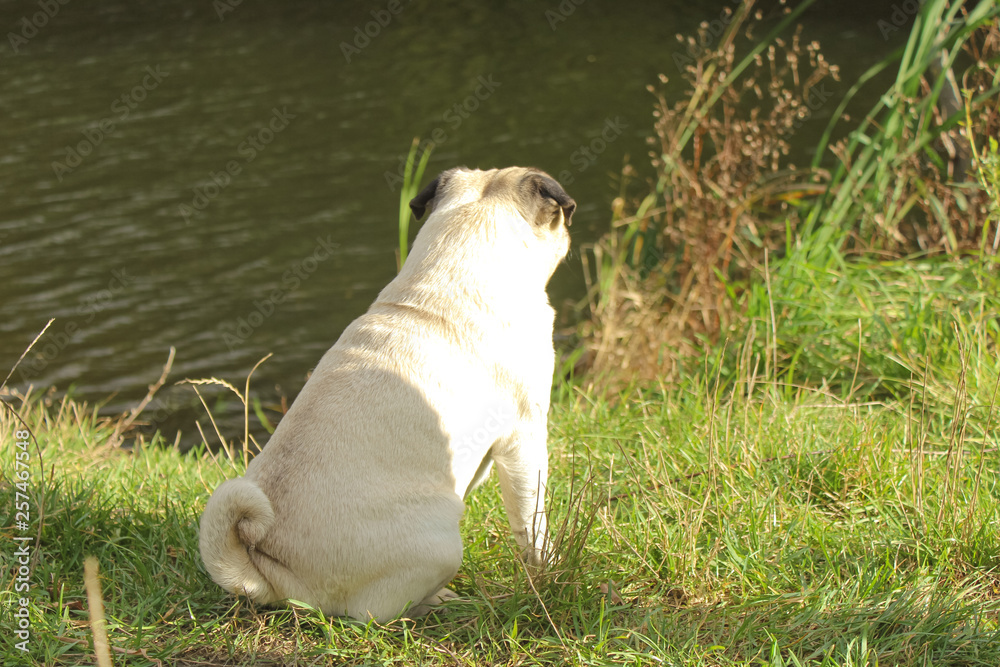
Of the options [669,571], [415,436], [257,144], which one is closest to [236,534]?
[415,436]

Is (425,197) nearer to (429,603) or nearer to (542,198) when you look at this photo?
(542,198)

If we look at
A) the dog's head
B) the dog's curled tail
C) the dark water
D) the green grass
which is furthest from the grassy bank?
the dark water

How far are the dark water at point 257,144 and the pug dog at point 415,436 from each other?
5.02 m

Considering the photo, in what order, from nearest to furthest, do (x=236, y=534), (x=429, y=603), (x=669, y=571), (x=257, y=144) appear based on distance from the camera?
(x=236, y=534)
(x=429, y=603)
(x=669, y=571)
(x=257, y=144)

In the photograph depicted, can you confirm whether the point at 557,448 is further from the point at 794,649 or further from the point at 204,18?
the point at 204,18

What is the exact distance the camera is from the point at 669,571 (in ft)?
10.4

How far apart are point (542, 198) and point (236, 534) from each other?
5.62 feet

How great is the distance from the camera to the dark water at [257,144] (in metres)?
9.23

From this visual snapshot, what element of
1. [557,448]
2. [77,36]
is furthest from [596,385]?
[77,36]

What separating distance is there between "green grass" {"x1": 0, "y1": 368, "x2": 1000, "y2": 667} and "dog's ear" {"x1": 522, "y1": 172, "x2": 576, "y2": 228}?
1044 millimetres

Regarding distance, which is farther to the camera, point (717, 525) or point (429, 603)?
point (717, 525)

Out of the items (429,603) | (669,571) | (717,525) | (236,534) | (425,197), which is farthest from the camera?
(425,197)

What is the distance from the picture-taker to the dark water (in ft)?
30.3

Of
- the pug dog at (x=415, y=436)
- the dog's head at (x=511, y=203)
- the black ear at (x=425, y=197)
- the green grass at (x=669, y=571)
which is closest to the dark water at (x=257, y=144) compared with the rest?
the green grass at (x=669, y=571)
